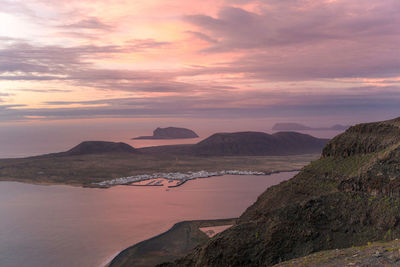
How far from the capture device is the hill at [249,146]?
16375 cm

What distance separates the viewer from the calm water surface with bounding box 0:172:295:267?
34.9 m

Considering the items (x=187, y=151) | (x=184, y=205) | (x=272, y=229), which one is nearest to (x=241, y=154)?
(x=187, y=151)

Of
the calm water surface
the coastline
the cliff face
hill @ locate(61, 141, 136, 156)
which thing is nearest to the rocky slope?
the cliff face

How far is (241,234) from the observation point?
66.0 feet

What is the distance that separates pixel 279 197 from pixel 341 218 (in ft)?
29.8

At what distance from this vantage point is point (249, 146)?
169875 millimetres

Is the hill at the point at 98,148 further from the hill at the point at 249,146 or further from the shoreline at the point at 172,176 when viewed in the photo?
the shoreline at the point at 172,176

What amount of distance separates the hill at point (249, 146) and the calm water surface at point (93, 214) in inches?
3253

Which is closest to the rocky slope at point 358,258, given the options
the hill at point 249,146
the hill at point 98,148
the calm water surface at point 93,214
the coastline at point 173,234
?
the coastline at point 173,234

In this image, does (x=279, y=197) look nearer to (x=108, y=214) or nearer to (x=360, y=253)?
(x=360, y=253)

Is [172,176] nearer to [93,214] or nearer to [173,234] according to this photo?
[93,214]

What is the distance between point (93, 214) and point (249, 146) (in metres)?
128

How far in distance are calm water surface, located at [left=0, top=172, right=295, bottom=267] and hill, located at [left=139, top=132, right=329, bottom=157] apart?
82.6 metres

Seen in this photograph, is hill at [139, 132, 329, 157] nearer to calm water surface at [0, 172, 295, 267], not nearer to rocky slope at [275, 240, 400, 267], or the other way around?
calm water surface at [0, 172, 295, 267]
